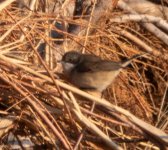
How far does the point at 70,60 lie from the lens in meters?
3.42

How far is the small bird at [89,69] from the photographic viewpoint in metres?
3.42

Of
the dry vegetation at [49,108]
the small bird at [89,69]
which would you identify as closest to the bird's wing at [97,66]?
the small bird at [89,69]

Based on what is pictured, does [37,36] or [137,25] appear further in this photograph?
[137,25]

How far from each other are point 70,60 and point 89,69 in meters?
0.16

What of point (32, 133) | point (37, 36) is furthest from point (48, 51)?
point (32, 133)

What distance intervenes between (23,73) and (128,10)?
116 inches

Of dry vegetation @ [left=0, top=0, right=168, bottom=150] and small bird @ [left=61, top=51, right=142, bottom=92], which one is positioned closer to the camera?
dry vegetation @ [left=0, top=0, right=168, bottom=150]

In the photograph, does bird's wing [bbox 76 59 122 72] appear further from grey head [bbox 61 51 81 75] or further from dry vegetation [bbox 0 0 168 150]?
dry vegetation [bbox 0 0 168 150]

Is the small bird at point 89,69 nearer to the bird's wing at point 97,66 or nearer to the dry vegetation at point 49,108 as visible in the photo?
the bird's wing at point 97,66

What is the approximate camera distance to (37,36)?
3.41 m

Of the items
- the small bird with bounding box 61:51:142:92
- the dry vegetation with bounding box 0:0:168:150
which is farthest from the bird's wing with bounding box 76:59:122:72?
the dry vegetation with bounding box 0:0:168:150

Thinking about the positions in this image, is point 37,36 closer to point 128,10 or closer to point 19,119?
point 19,119

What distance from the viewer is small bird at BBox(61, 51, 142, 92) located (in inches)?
134

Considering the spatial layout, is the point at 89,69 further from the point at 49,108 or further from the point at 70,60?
the point at 49,108
